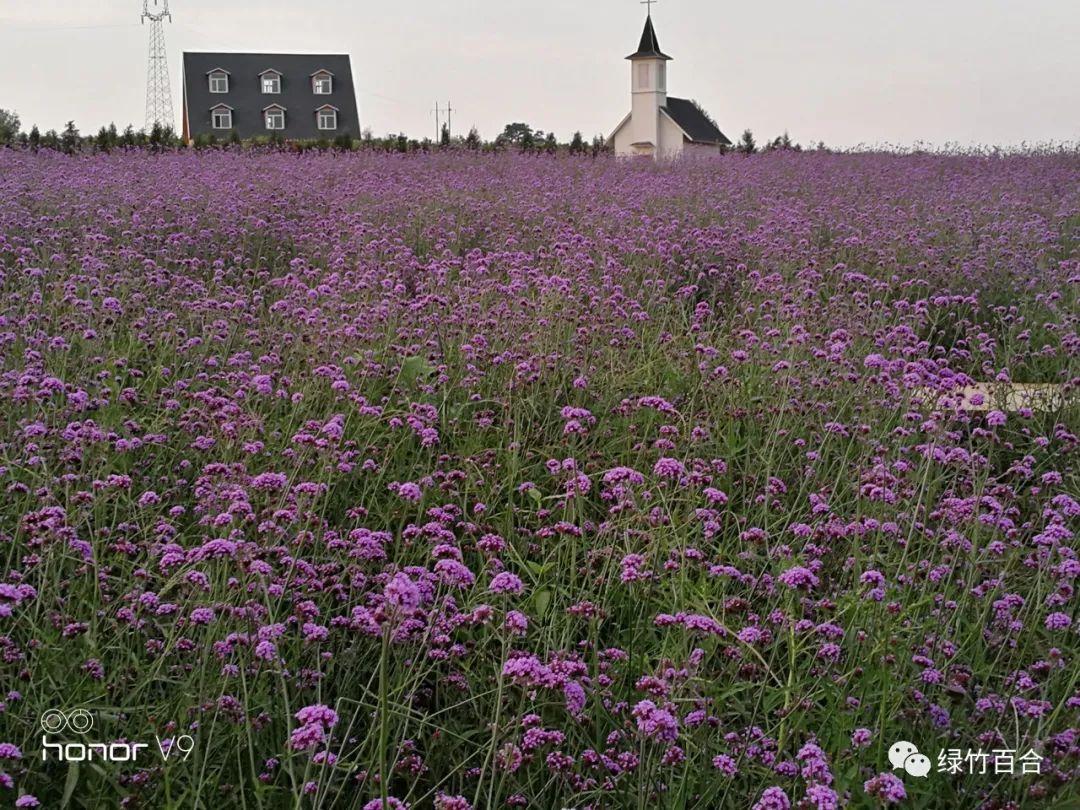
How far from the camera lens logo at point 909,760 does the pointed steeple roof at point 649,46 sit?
39200 mm

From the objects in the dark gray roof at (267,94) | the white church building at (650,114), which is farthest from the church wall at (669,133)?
the dark gray roof at (267,94)

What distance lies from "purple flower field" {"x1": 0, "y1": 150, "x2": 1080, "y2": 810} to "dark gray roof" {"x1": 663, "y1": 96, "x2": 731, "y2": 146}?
33768 mm

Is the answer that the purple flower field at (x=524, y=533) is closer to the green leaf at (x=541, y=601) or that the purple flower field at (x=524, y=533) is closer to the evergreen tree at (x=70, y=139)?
the green leaf at (x=541, y=601)

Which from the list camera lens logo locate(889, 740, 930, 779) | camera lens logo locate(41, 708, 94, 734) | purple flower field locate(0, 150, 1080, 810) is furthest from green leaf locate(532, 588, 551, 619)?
camera lens logo locate(41, 708, 94, 734)

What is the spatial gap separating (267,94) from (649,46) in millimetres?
14465

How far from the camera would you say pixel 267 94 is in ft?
130

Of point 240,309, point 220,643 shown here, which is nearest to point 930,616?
point 220,643

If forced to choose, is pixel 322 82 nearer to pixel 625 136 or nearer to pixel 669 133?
pixel 625 136

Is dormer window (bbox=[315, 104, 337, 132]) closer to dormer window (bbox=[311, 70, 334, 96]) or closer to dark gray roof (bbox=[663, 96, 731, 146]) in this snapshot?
dormer window (bbox=[311, 70, 334, 96])

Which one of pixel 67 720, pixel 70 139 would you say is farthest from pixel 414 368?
pixel 70 139

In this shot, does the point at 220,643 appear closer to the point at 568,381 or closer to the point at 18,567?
the point at 18,567

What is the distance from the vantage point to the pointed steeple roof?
3888 centimetres

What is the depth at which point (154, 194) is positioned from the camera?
8531mm

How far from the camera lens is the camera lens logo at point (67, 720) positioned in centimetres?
201
